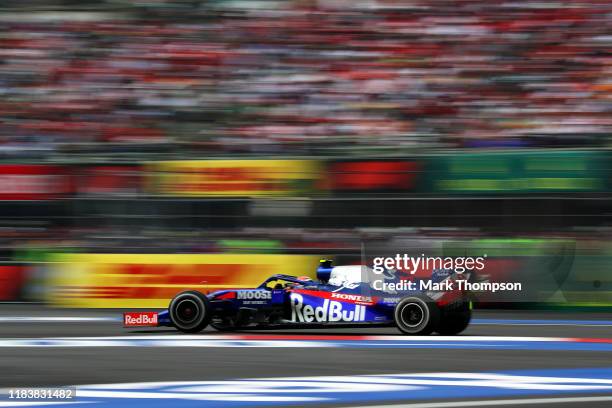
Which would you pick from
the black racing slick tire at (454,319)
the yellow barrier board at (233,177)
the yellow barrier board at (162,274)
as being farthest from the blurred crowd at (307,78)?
the black racing slick tire at (454,319)

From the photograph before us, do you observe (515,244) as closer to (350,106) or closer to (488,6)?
(350,106)

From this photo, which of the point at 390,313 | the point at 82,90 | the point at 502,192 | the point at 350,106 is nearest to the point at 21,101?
the point at 82,90

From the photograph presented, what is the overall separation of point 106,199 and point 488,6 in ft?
24.2

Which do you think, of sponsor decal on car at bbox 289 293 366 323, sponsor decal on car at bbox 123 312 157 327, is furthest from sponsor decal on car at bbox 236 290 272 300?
sponsor decal on car at bbox 123 312 157 327

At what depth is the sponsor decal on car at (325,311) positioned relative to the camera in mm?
10758

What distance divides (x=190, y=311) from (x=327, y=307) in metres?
1.46

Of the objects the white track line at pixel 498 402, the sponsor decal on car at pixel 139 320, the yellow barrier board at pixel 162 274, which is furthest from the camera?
the yellow barrier board at pixel 162 274

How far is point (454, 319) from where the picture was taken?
10.8m

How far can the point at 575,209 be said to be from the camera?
13.9 metres

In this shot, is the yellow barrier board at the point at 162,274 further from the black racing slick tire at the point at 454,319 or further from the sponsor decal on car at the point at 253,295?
the black racing slick tire at the point at 454,319

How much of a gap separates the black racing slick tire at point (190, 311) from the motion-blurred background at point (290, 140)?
144 inches

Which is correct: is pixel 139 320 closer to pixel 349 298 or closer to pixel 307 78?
pixel 349 298

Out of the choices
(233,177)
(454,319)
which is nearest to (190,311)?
(454,319)

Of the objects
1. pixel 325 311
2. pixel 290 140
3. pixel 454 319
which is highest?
pixel 290 140
